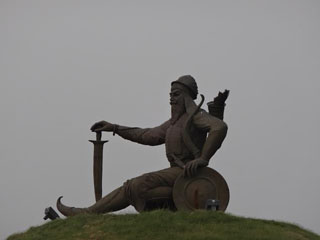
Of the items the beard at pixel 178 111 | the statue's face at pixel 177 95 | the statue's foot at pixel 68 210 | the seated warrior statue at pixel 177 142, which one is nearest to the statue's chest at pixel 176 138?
the seated warrior statue at pixel 177 142

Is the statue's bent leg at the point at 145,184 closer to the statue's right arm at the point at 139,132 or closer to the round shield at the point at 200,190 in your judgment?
the round shield at the point at 200,190

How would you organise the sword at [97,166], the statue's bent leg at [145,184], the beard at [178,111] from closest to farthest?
the statue's bent leg at [145,184] → the beard at [178,111] → the sword at [97,166]

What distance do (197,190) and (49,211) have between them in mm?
3317

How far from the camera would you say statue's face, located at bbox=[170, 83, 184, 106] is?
51.9ft

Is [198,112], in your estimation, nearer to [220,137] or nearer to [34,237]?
[220,137]

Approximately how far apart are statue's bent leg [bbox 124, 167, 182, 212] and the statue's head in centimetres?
→ 139

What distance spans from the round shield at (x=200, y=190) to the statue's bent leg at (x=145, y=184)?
28 cm

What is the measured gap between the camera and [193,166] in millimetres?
14742

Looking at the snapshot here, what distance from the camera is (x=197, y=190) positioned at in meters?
14.8

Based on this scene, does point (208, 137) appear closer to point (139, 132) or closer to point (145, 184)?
point (145, 184)

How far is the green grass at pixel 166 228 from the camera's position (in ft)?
44.8

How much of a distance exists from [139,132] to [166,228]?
315 cm

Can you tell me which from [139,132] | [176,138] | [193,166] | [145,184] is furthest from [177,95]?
[145,184]

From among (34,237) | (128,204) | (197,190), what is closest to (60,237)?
(34,237)
